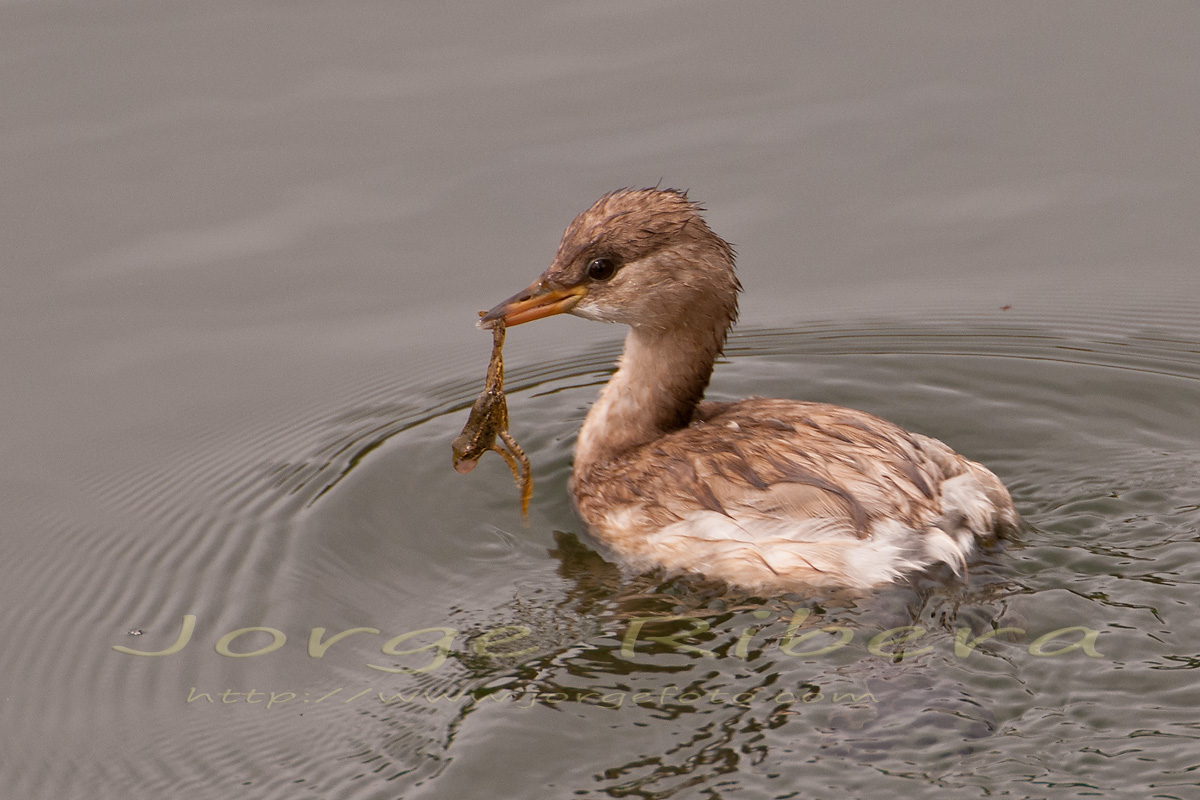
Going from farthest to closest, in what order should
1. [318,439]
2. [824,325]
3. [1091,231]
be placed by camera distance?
1. [1091,231]
2. [824,325]
3. [318,439]

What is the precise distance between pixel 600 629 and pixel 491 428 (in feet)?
4.32

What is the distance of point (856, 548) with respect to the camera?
238 inches

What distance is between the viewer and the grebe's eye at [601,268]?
693cm

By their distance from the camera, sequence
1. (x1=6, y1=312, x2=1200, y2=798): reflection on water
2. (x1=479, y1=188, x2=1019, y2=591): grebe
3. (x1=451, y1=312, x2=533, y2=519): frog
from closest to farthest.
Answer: (x1=6, y1=312, x2=1200, y2=798): reflection on water < (x1=479, y1=188, x2=1019, y2=591): grebe < (x1=451, y1=312, x2=533, y2=519): frog

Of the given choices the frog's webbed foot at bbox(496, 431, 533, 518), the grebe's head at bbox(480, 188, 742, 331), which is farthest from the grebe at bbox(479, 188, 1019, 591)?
the frog's webbed foot at bbox(496, 431, 533, 518)

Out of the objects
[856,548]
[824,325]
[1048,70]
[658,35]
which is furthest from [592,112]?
[856,548]

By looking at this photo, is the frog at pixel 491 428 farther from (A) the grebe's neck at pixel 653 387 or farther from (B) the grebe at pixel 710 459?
(A) the grebe's neck at pixel 653 387

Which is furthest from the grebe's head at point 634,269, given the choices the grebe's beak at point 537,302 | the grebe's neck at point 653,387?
the grebe's neck at point 653,387

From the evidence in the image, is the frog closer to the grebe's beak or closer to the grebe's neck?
the grebe's beak

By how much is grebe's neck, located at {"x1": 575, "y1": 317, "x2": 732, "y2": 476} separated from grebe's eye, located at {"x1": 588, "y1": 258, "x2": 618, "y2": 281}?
0.38m

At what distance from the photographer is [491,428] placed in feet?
22.9

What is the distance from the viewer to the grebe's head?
6.92 meters

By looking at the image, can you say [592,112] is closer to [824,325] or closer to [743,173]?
[743,173]

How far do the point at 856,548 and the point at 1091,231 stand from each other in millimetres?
4629
